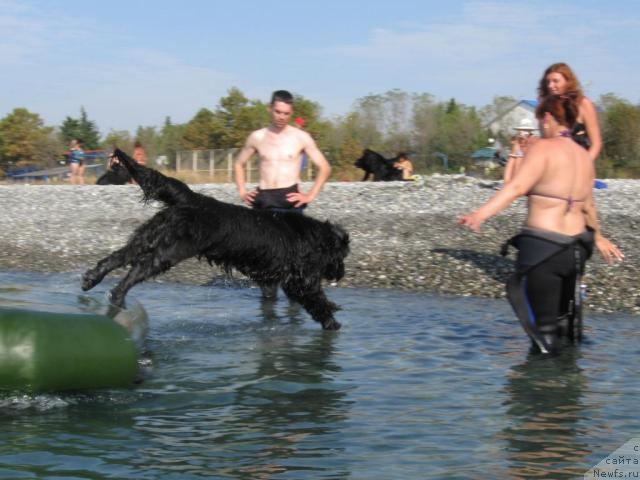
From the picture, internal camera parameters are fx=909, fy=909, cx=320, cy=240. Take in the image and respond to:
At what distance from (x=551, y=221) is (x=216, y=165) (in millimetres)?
28361

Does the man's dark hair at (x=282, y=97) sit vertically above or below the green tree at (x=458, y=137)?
below

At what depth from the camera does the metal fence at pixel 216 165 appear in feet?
98.7

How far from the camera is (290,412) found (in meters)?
5.18

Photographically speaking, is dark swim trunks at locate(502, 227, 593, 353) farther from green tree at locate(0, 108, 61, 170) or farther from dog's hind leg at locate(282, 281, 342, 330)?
green tree at locate(0, 108, 61, 170)

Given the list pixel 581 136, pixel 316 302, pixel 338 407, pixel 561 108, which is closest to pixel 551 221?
pixel 561 108

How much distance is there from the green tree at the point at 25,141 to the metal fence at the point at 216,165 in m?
21.3

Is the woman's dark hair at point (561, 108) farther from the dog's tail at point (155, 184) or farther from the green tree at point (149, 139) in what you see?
the green tree at point (149, 139)

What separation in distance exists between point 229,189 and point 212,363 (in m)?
12.4

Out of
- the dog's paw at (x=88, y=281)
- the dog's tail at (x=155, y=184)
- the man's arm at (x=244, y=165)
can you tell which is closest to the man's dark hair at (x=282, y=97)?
the man's arm at (x=244, y=165)

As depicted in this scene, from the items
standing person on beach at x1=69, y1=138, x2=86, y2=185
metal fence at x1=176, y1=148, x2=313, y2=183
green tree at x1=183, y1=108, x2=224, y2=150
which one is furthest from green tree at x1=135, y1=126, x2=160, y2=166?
standing person on beach at x1=69, y1=138, x2=86, y2=185

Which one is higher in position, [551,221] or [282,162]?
[282,162]

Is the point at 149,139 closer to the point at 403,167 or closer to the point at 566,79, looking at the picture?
the point at 403,167

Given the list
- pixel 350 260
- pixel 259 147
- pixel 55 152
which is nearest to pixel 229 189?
pixel 350 260

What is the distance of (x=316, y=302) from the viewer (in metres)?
7.51
